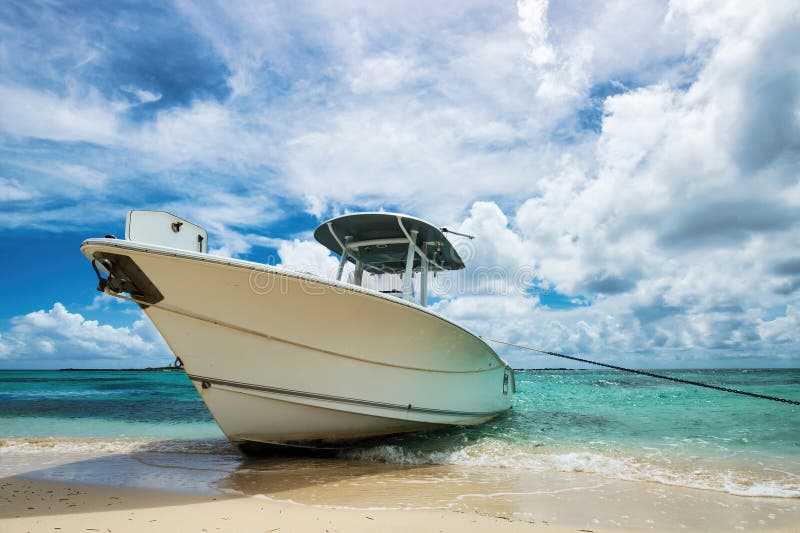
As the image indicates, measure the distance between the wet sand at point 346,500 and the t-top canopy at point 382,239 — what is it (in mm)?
3763

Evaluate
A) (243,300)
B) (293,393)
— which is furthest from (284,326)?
(293,393)

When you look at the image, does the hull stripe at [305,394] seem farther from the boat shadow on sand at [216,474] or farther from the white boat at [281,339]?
the boat shadow on sand at [216,474]

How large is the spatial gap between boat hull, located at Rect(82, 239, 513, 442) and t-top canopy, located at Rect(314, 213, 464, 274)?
202 cm

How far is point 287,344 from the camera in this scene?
5234 mm

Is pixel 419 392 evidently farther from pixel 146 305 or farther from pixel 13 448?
pixel 13 448

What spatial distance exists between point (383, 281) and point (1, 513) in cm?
591

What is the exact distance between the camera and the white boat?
463 cm

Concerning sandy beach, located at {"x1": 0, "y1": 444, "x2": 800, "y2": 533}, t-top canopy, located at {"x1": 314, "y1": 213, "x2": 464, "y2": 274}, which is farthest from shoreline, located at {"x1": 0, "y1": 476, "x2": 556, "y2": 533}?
t-top canopy, located at {"x1": 314, "y1": 213, "x2": 464, "y2": 274}

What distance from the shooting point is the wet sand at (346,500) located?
350 centimetres

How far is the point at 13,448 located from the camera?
697 centimetres

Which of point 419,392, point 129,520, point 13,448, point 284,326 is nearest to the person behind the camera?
point 129,520

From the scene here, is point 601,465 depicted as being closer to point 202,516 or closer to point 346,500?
point 346,500

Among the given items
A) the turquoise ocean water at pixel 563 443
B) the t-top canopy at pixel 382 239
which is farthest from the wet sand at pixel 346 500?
the t-top canopy at pixel 382 239

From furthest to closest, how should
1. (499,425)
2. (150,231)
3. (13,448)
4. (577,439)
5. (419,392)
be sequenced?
(499,425), (577,439), (13,448), (419,392), (150,231)
